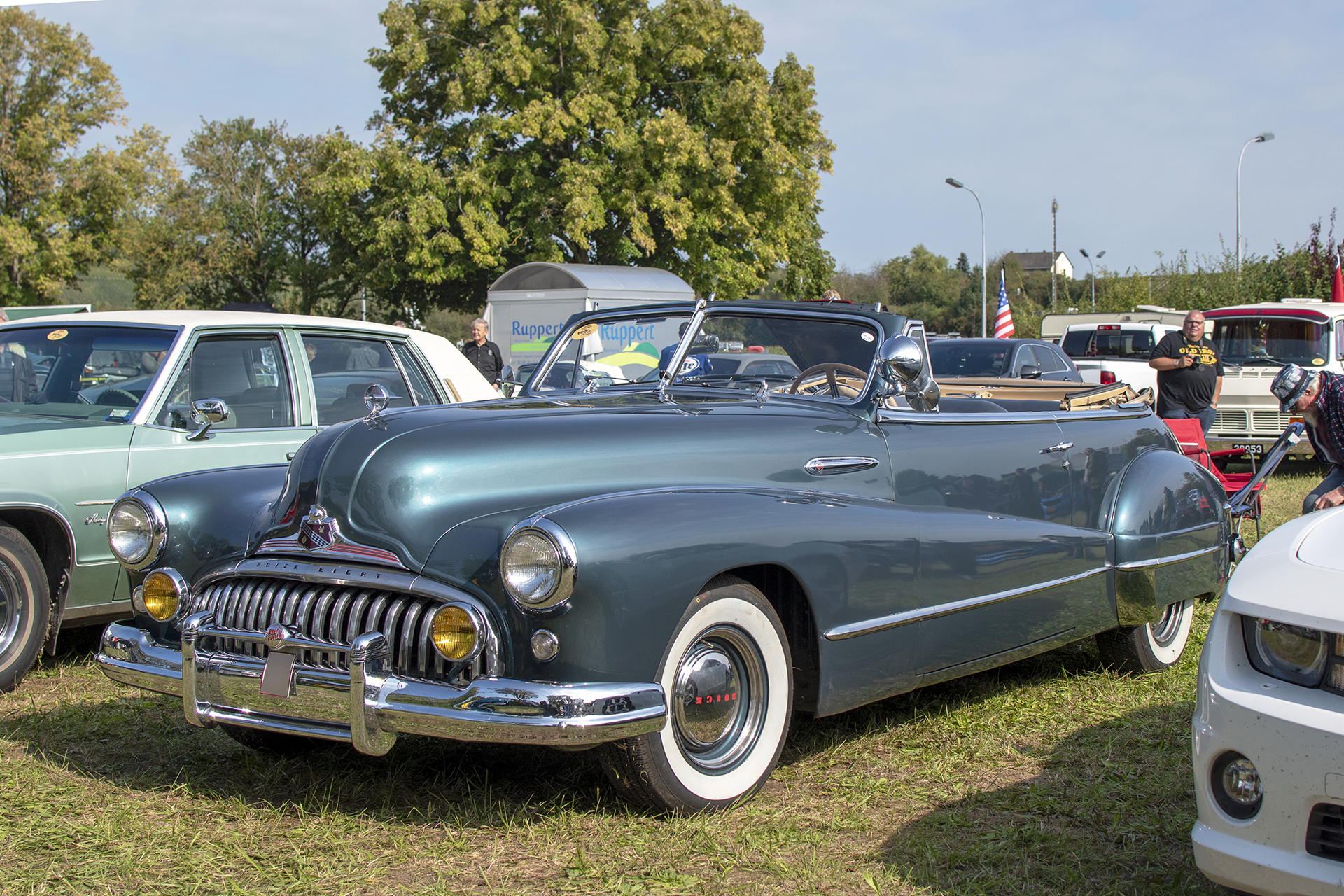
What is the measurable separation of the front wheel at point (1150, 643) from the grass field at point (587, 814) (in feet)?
1.44

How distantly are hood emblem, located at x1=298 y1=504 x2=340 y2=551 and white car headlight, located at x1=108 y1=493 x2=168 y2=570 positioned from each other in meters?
0.67

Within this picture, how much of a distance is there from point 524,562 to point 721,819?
1.01m

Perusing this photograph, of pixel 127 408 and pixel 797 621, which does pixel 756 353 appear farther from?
pixel 127 408

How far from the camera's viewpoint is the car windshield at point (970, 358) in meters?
12.2

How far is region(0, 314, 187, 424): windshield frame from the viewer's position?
512 cm

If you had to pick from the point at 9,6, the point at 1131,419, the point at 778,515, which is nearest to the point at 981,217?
the point at 9,6

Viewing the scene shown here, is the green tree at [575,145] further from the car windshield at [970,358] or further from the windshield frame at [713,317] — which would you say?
the windshield frame at [713,317]

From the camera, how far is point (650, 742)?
3.02m

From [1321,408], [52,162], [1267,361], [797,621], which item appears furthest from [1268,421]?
[52,162]

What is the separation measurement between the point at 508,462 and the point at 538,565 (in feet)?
1.66

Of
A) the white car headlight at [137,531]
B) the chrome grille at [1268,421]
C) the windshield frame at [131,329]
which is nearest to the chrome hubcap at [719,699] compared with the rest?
the white car headlight at [137,531]

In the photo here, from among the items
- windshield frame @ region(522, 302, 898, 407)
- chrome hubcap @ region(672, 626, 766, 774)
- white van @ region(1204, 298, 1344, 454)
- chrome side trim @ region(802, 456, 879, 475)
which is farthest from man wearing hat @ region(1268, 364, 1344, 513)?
white van @ region(1204, 298, 1344, 454)

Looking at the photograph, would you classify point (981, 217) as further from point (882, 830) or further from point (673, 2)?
point (882, 830)

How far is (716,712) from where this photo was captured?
3.23 metres
